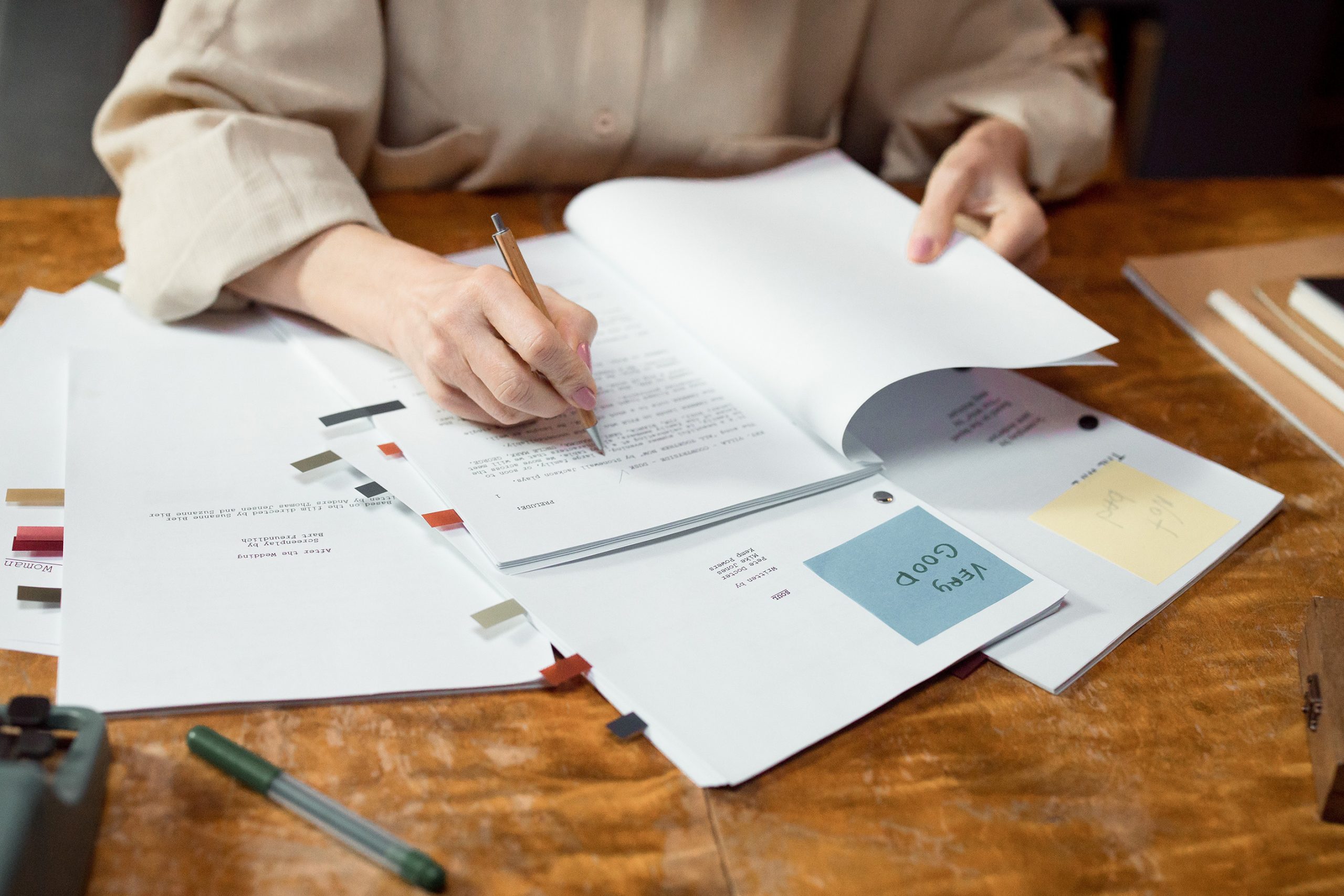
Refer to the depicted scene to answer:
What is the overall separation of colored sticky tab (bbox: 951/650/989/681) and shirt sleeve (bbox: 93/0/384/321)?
1.81ft

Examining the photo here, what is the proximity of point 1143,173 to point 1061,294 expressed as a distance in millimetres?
2226

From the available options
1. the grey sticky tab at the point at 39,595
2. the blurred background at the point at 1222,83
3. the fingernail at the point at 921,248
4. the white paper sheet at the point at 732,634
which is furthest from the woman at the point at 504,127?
the blurred background at the point at 1222,83

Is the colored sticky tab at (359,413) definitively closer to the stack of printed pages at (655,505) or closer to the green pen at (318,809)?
the stack of printed pages at (655,505)

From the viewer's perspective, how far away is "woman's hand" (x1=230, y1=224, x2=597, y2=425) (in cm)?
63

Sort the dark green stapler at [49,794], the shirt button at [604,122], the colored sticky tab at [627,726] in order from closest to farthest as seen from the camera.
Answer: the dark green stapler at [49,794] < the colored sticky tab at [627,726] < the shirt button at [604,122]

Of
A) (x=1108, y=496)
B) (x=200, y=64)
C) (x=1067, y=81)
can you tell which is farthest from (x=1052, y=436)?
(x=200, y=64)

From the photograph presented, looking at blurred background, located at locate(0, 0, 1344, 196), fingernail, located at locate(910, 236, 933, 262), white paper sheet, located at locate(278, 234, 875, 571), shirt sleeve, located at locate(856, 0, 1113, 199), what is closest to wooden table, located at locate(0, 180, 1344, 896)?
white paper sheet, located at locate(278, 234, 875, 571)

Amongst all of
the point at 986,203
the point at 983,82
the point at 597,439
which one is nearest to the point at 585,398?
the point at 597,439

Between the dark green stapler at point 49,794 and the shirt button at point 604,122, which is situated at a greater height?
the shirt button at point 604,122

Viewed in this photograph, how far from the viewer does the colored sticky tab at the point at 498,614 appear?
0.52 m

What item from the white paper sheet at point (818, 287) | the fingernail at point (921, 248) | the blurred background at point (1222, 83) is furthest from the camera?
the blurred background at point (1222, 83)

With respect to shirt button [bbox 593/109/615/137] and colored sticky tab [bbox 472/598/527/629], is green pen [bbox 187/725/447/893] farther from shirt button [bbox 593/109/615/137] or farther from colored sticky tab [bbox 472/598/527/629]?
shirt button [bbox 593/109/615/137]

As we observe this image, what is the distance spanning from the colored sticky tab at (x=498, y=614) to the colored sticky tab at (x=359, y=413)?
199 millimetres

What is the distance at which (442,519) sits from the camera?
0.58 metres
